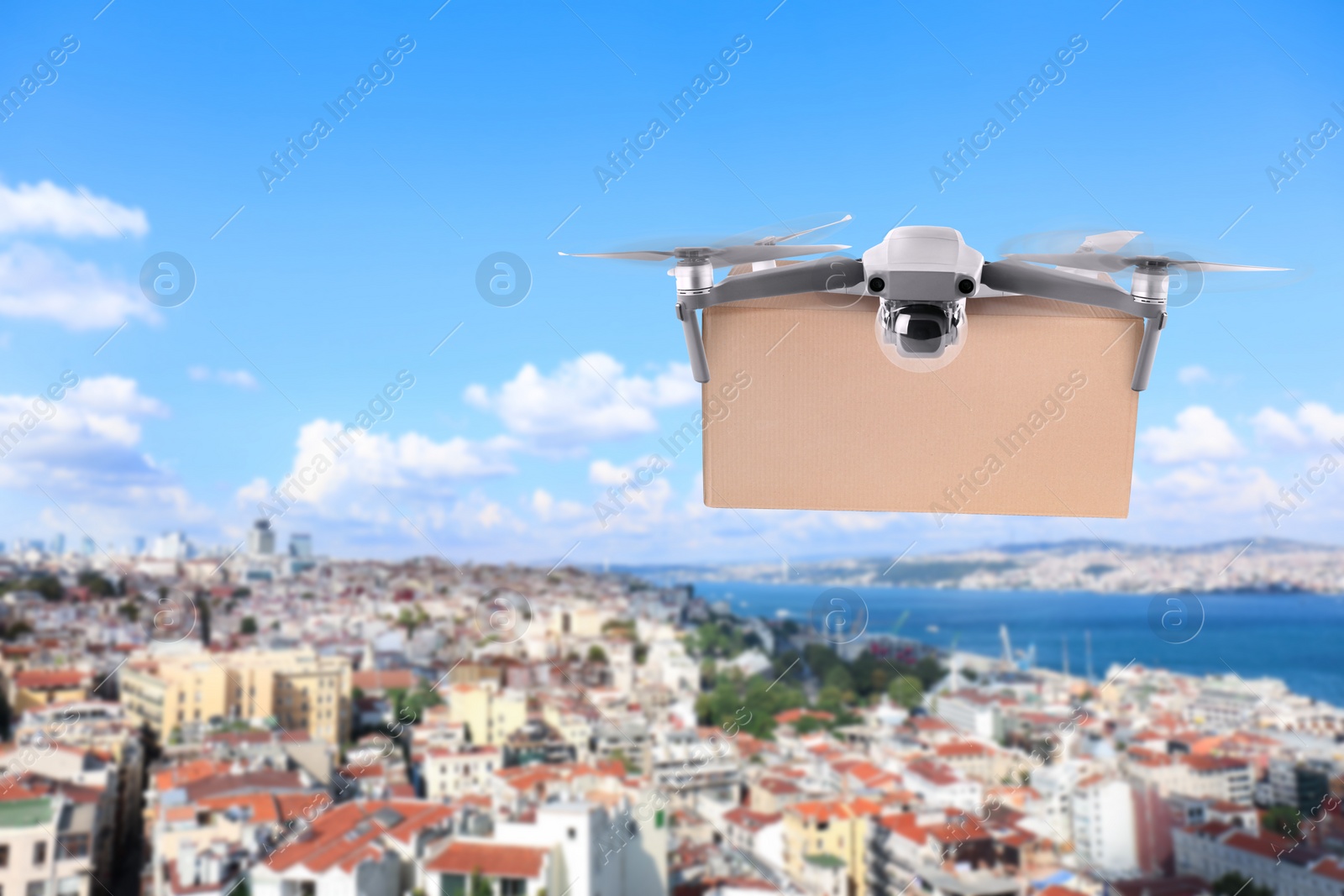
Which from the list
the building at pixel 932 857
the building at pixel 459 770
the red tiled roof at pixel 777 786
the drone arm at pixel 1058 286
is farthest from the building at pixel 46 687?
the drone arm at pixel 1058 286

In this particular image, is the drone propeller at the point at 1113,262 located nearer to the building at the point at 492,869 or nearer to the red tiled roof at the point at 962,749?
the building at the point at 492,869

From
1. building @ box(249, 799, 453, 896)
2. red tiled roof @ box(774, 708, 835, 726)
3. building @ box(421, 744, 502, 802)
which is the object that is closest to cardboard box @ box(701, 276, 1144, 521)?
building @ box(249, 799, 453, 896)

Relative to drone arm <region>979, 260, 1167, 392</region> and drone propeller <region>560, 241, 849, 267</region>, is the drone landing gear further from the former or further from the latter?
drone propeller <region>560, 241, 849, 267</region>

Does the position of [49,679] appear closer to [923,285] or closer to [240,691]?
[240,691]

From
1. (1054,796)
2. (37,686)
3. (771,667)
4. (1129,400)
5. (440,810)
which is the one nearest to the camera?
(1129,400)

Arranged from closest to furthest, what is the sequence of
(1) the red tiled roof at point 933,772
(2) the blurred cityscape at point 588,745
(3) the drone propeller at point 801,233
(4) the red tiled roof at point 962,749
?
(3) the drone propeller at point 801,233 → (2) the blurred cityscape at point 588,745 → (1) the red tiled roof at point 933,772 → (4) the red tiled roof at point 962,749

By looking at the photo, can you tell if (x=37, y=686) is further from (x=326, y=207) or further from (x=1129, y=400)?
(x=1129, y=400)

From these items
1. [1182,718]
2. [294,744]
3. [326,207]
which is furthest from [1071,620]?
[326,207]
